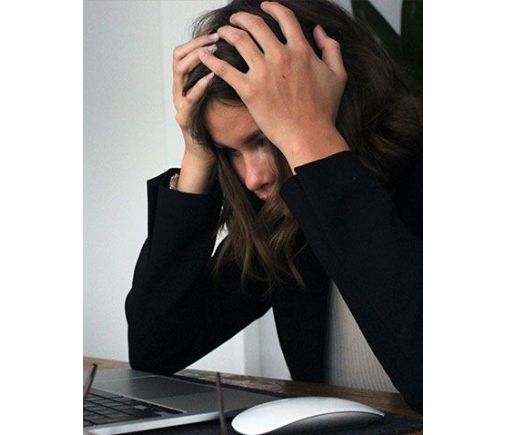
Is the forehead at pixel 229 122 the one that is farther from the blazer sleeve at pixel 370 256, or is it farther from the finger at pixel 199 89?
the blazer sleeve at pixel 370 256

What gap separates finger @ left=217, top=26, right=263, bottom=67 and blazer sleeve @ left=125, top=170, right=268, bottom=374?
0.29m

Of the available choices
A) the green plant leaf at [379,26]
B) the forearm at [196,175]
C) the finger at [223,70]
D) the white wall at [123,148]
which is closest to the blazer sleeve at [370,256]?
the finger at [223,70]

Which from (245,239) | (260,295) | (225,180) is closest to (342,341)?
(260,295)

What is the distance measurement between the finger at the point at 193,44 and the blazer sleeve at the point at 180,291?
21 cm

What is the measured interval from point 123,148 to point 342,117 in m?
2.35

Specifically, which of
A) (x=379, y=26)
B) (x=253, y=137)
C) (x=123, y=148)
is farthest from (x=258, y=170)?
(x=123, y=148)

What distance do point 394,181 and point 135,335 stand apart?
0.48 meters

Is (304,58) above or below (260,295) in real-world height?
above

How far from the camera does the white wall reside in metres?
3.01

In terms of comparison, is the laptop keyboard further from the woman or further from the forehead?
the forehead
